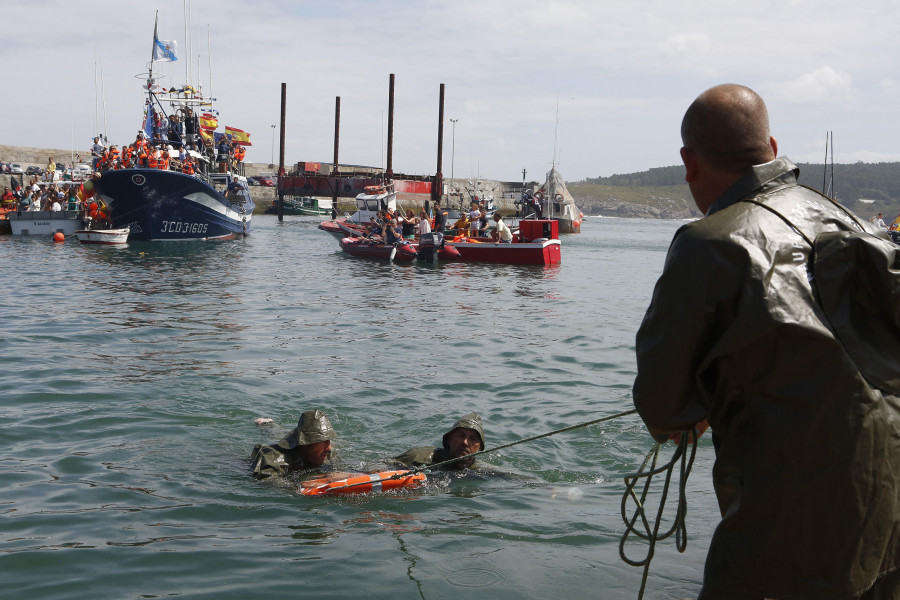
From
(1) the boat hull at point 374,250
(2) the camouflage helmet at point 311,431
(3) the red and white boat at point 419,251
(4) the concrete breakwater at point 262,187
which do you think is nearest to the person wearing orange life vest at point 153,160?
(1) the boat hull at point 374,250

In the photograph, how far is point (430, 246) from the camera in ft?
95.8

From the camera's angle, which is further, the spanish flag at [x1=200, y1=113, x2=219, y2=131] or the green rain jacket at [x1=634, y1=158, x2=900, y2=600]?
the spanish flag at [x1=200, y1=113, x2=219, y2=131]

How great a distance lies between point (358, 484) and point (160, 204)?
30598mm

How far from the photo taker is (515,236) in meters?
31.4

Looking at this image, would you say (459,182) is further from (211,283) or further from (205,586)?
(205,586)

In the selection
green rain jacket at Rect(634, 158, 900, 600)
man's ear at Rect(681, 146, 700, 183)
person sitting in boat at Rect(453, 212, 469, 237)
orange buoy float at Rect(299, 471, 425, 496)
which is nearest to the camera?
green rain jacket at Rect(634, 158, 900, 600)

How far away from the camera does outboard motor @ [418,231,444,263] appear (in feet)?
95.8

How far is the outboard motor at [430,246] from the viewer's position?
2919cm

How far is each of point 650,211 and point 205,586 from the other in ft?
571

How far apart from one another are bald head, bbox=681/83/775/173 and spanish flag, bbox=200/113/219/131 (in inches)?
1638

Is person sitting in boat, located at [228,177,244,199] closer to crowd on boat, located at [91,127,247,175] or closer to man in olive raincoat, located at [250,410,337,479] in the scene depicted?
crowd on boat, located at [91,127,247,175]

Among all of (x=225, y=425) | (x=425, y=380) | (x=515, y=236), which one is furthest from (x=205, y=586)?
(x=515, y=236)

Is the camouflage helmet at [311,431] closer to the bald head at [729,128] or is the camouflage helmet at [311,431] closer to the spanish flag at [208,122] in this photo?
the bald head at [729,128]

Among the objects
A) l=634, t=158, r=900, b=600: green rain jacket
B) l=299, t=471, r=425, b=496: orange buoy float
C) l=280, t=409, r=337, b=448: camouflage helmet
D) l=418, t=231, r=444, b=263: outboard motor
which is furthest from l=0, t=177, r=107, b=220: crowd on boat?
l=634, t=158, r=900, b=600: green rain jacket
